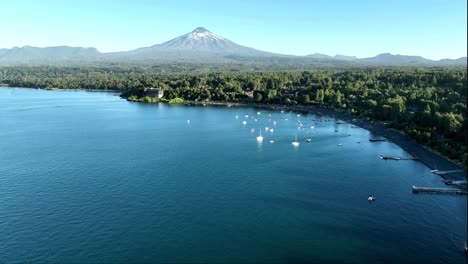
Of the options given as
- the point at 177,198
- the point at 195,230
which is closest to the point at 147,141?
the point at 177,198

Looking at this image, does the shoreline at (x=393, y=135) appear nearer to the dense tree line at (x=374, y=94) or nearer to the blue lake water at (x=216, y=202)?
the dense tree line at (x=374, y=94)

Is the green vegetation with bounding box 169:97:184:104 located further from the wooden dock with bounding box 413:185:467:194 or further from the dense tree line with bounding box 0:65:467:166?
the wooden dock with bounding box 413:185:467:194

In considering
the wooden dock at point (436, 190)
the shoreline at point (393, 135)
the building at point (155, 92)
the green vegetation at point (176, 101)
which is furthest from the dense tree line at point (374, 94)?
the green vegetation at point (176, 101)

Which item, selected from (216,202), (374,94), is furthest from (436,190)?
(374,94)

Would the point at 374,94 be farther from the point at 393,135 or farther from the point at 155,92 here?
the point at 155,92

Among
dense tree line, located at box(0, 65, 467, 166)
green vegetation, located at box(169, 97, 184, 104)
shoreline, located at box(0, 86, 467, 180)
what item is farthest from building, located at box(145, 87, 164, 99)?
shoreline, located at box(0, 86, 467, 180)

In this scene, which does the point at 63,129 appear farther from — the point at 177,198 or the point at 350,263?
the point at 350,263
